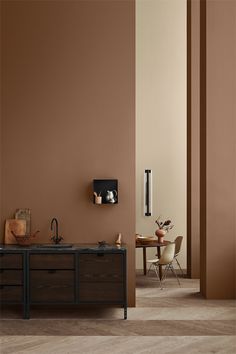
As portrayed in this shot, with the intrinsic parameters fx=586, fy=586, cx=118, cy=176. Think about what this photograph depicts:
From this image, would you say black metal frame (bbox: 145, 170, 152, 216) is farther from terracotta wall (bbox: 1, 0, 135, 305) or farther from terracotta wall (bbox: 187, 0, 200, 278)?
terracotta wall (bbox: 1, 0, 135, 305)

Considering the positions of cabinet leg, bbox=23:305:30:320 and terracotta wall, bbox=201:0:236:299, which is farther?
terracotta wall, bbox=201:0:236:299

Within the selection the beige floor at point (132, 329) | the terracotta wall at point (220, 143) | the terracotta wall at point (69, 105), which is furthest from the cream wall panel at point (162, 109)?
the terracotta wall at point (69, 105)

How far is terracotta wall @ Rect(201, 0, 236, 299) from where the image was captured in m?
7.68

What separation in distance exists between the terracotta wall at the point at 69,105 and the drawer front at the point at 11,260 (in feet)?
2.82

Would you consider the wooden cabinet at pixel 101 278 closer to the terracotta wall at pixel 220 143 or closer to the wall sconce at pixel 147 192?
the terracotta wall at pixel 220 143

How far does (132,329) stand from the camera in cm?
603

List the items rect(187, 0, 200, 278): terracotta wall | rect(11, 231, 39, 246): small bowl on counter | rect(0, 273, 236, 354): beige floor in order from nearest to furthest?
rect(0, 273, 236, 354): beige floor
rect(11, 231, 39, 246): small bowl on counter
rect(187, 0, 200, 278): terracotta wall

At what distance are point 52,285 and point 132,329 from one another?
1.06 meters

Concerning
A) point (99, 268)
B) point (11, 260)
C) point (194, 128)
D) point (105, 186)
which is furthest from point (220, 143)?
point (11, 260)

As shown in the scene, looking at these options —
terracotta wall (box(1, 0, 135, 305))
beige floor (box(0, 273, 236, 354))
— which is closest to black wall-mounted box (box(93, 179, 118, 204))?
terracotta wall (box(1, 0, 135, 305))

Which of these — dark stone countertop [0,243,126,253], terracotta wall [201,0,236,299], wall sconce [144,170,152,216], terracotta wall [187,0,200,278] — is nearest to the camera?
dark stone countertop [0,243,126,253]

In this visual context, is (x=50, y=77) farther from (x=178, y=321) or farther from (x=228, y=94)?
(x=178, y=321)

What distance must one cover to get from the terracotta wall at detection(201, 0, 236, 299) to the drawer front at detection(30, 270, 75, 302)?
2074mm

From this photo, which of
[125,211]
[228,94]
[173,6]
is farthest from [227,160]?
[173,6]
